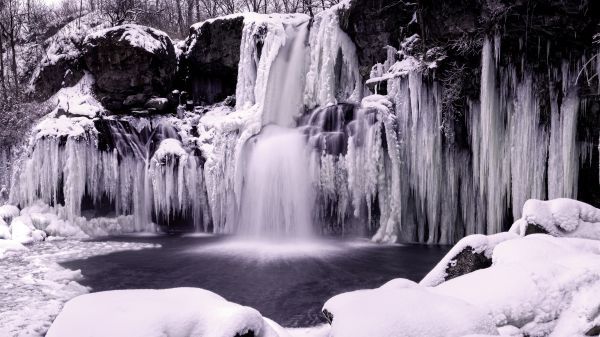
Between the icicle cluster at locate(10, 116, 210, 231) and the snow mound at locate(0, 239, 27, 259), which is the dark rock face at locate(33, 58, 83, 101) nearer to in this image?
the icicle cluster at locate(10, 116, 210, 231)

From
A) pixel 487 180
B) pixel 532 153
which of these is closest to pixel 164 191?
pixel 487 180

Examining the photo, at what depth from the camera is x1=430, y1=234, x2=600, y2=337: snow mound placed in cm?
323

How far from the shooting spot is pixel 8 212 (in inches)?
517

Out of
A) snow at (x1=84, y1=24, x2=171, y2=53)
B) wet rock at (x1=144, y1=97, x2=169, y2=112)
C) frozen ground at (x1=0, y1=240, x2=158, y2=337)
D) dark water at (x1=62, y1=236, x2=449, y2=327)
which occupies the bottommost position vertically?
dark water at (x1=62, y1=236, x2=449, y2=327)

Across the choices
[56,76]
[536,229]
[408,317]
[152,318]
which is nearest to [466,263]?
[536,229]

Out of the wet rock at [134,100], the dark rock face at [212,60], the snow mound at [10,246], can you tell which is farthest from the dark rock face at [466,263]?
the wet rock at [134,100]

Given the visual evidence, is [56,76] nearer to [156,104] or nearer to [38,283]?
[156,104]

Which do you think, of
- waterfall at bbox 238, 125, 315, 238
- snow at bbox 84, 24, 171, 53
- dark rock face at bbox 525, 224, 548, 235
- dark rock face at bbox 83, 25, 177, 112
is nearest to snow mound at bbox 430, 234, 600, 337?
dark rock face at bbox 525, 224, 548, 235

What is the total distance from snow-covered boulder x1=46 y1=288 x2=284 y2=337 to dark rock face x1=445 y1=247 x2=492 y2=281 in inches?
102

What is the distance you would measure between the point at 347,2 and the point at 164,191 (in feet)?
27.8

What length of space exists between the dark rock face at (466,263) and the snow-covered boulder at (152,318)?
2.60 meters

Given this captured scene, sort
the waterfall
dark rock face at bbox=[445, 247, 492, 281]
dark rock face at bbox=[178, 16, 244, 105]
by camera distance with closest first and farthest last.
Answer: dark rock face at bbox=[445, 247, 492, 281]
the waterfall
dark rock face at bbox=[178, 16, 244, 105]

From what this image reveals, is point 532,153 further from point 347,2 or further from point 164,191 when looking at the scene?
point 164,191

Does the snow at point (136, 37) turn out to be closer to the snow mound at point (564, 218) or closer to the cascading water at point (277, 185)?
the cascading water at point (277, 185)
